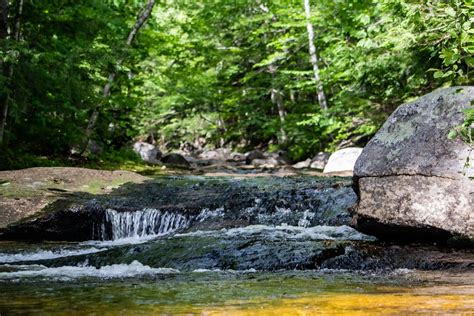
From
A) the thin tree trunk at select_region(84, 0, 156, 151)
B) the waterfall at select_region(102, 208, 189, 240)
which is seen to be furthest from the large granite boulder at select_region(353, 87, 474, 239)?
the thin tree trunk at select_region(84, 0, 156, 151)

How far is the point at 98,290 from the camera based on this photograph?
4648 millimetres

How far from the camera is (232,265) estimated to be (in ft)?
20.1

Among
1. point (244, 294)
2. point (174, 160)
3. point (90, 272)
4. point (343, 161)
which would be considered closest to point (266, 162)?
point (174, 160)

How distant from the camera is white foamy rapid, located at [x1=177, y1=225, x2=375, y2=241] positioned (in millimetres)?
7431

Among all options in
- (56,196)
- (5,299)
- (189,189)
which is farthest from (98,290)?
(189,189)

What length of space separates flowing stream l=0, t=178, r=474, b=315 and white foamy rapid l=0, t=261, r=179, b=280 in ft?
0.04

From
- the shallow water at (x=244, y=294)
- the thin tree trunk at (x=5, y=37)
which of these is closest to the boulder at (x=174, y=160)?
the thin tree trunk at (x=5, y=37)

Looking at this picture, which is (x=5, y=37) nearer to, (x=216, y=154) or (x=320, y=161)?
(x=320, y=161)

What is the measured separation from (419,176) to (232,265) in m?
2.54

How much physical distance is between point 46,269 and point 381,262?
3.88m

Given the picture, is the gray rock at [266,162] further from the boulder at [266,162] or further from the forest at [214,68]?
the forest at [214,68]

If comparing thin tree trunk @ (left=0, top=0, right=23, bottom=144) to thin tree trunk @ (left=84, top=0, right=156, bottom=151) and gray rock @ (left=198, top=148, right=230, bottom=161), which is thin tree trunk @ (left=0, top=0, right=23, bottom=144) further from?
gray rock @ (left=198, top=148, right=230, bottom=161)

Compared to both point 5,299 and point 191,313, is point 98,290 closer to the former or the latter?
point 5,299

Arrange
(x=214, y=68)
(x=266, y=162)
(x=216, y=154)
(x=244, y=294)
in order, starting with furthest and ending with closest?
(x=216, y=154) < (x=214, y=68) < (x=266, y=162) < (x=244, y=294)
